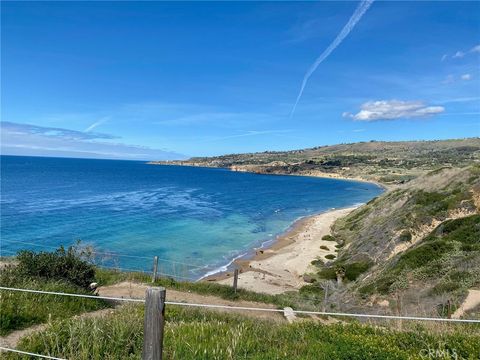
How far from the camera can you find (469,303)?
14.8 m

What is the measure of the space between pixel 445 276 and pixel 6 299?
17.7m

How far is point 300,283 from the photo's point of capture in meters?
33.2

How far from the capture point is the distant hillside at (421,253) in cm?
1775

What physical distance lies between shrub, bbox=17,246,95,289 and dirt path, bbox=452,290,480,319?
42.5 feet

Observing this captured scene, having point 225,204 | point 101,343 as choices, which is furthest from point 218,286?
point 225,204

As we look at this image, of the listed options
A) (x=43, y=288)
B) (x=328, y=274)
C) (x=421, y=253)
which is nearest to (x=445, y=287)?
(x=421, y=253)

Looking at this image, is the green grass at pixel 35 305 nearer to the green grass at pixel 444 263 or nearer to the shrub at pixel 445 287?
the shrub at pixel 445 287

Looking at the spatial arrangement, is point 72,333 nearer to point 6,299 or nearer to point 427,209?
point 6,299

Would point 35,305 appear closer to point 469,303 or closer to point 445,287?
point 469,303

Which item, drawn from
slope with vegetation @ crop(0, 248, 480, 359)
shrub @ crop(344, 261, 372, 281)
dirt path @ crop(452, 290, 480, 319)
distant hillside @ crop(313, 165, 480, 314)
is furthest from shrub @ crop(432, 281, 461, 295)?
shrub @ crop(344, 261, 372, 281)

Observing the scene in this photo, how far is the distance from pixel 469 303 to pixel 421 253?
802 centimetres

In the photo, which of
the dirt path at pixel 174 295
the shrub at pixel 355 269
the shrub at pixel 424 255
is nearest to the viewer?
the dirt path at pixel 174 295

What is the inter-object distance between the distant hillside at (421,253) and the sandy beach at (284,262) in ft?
7.88

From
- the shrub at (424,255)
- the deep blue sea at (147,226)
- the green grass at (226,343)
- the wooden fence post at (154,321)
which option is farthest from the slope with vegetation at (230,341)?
the deep blue sea at (147,226)
